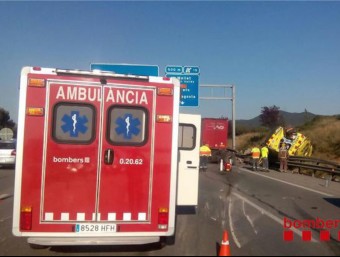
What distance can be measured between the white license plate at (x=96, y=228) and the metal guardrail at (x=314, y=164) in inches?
697

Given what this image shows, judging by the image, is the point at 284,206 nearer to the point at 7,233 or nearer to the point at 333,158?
the point at 7,233

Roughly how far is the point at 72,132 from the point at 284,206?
753 cm

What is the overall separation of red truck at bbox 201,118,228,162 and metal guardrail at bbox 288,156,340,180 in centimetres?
690

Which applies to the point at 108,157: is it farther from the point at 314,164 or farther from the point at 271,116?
the point at 271,116

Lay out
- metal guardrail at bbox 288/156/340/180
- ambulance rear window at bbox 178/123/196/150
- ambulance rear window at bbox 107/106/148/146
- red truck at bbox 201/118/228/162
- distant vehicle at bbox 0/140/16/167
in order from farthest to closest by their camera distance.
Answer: red truck at bbox 201/118/228/162 < distant vehicle at bbox 0/140/16/167 < metal guardrail at bbox 288/156/340/180 < ambulance rear window at bbox 178/123/196/150 < ambulance rear window at bbox 107/106/148/146

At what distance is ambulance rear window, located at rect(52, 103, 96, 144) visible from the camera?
21.5ft

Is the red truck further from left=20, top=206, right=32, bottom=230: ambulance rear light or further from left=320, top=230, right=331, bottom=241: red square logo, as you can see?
left=20, top=206, right=32, bottom=230: ambulance rear light

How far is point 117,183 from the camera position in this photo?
6668 mm

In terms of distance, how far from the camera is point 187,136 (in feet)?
28.8

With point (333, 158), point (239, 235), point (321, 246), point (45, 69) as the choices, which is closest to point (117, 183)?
point (45, 69)

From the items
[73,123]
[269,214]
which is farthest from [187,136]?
[269,214]

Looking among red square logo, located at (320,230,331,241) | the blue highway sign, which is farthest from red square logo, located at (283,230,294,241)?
the blue highway sign

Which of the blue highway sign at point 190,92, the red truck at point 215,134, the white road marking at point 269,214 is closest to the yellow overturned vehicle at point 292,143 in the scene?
the red truck at point 215,134

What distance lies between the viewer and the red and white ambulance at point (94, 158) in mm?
6418
